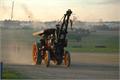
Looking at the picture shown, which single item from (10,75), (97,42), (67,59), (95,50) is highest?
(97,42)

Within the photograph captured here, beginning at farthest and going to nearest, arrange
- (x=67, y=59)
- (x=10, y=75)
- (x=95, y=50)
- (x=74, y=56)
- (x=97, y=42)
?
(x=74, y=56) < (x=67, y=59) < (x=95, y=50) < (x=97, y=42) < (x=10, y=75)

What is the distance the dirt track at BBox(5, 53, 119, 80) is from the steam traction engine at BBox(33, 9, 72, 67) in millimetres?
130

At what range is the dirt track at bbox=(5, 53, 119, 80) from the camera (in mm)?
8415

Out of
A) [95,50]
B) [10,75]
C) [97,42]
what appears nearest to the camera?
[10,75]

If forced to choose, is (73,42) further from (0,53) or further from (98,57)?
(0,53)

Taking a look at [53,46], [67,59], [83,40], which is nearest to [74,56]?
[67,59]

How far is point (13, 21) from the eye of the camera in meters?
8.70

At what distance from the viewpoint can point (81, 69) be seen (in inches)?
361

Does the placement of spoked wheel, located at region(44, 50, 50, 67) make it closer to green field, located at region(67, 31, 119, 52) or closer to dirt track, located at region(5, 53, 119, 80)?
dirt track, located at region(5, 53, 119, 80)

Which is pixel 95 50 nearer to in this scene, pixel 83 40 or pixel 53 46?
pixel 83 40

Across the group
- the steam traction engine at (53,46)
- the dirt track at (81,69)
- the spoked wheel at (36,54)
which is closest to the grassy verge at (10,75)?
the dirt track at (81,69)

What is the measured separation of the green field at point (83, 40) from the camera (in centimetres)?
872

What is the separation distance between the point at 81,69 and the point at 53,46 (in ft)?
2.25

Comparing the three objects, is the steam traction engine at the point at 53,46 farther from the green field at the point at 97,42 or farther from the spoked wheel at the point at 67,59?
the green field at the point at 97,42
